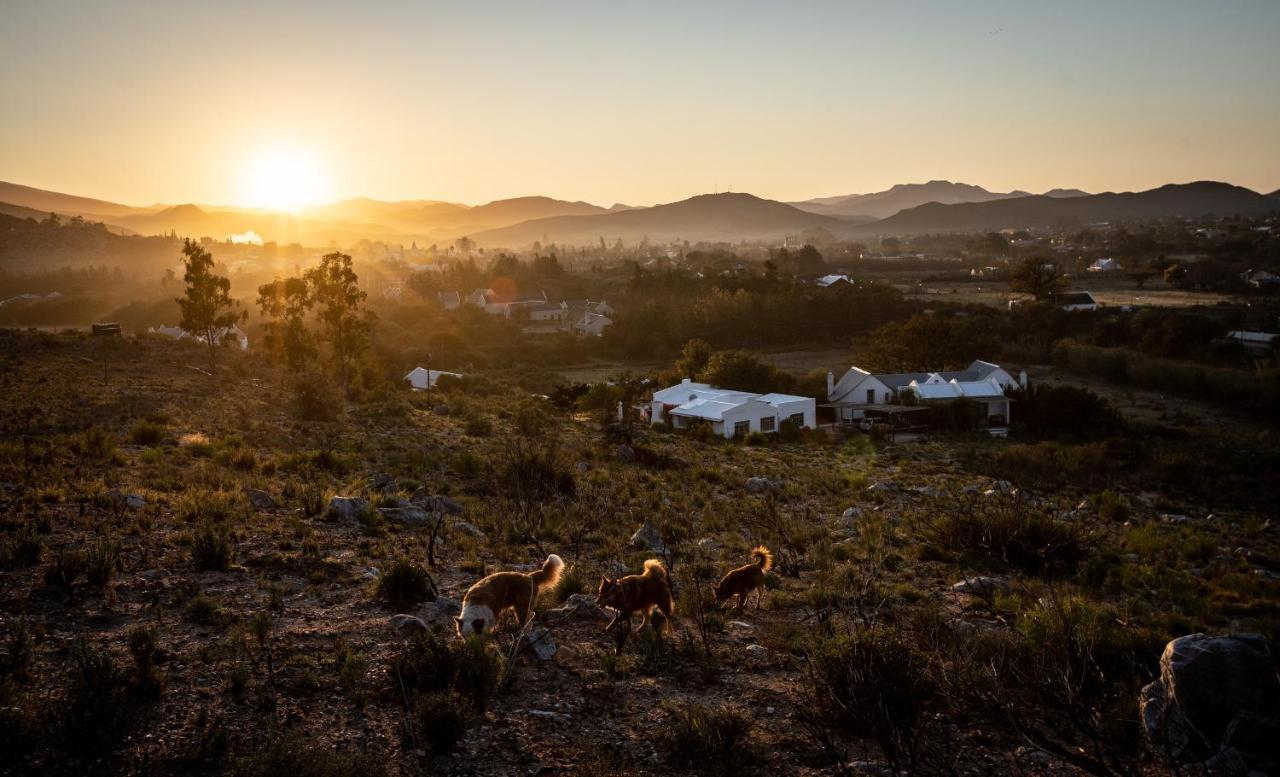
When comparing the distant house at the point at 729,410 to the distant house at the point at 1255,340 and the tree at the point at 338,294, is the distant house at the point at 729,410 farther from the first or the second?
the distant house at the point at 1255,340

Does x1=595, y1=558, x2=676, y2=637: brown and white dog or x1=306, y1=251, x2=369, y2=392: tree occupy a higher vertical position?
x1=306, y1=251, x2=369, y2=392: tree

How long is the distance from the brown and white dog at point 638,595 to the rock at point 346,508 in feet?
16.5

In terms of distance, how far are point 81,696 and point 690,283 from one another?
76.7m

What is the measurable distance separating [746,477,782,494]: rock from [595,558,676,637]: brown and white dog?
10041 mm

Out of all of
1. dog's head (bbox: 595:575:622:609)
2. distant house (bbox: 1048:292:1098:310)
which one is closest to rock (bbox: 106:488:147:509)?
dog's head (bbox: 595:575:622:609)

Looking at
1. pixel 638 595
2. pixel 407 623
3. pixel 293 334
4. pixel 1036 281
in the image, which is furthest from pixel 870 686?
pixel 1036 281

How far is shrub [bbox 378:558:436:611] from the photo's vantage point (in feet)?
25.5

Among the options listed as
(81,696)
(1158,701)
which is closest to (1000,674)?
(1158,701)

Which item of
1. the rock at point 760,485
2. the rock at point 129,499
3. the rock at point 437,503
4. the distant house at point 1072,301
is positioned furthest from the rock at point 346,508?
the distant house at point 1072,301

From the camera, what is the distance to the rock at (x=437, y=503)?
40.0 feet

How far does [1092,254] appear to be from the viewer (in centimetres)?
13100

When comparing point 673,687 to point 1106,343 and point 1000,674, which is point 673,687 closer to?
point 1000,674

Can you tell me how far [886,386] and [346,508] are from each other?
2975cm

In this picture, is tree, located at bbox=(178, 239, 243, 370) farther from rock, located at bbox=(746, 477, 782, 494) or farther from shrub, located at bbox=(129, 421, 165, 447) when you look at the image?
rock, located at bbox=(746, 477, 782, 494)
